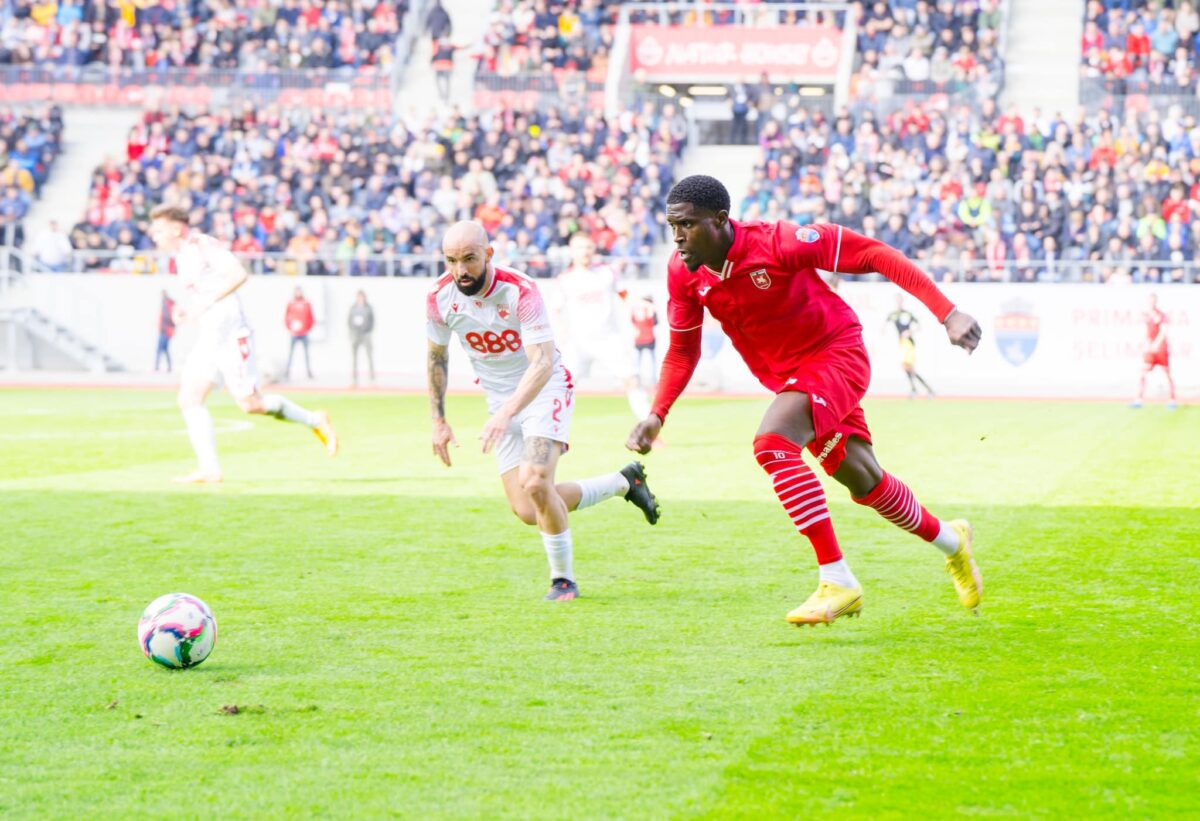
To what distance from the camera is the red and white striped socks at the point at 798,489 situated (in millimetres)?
6648

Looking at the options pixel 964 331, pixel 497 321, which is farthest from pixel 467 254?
pixel 964 331

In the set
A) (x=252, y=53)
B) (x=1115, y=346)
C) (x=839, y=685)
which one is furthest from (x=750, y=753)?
(x=252, y=53)

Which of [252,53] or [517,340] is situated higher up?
[252,53]

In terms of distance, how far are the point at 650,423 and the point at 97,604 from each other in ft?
9.46

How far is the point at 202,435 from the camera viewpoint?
13.2 meters

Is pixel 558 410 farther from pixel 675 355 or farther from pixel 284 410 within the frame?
pixel 284 410

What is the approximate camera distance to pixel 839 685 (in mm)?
5766

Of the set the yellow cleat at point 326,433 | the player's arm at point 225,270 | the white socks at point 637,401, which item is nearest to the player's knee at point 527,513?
the player's arm at point 225,270

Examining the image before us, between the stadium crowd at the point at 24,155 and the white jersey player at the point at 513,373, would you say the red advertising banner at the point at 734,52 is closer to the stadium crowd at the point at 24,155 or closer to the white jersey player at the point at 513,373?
the stadium crowd at the point at 24,155

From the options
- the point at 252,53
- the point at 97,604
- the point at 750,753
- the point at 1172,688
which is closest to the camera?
the point at 750,753

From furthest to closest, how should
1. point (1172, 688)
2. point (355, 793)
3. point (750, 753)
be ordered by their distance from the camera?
point (1172, 688) → point (750, 753) → point (355, 793)

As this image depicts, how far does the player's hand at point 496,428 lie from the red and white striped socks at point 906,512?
5.42 ft

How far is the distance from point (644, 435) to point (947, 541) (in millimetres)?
1469

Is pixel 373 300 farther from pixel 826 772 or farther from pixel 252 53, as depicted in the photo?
pixel 826 772
